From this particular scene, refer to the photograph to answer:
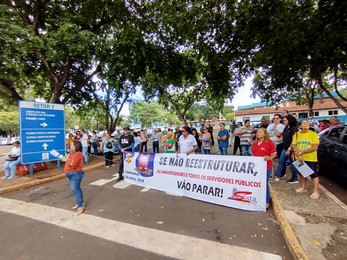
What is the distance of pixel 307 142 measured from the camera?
14.5ft

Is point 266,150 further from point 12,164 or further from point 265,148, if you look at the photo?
point 12,164

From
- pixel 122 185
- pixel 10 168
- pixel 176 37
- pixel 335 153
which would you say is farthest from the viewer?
pixel 176 37

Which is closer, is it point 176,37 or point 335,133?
point 335,133

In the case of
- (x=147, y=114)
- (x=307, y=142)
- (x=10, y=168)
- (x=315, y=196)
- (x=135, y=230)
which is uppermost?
(x=147, y=114)

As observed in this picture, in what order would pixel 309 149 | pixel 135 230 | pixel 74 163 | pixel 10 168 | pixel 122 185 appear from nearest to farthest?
pixel 135 230, pixel 74 163, pixel 309 149, pixel 122 185, pixel 10 168

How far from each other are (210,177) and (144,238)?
6.86ft

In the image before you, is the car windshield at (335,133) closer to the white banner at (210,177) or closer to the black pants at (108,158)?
the white banner at (210,177)

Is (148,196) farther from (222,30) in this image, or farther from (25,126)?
(222,30)

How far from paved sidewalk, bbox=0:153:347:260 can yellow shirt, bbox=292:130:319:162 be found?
863 millimetres

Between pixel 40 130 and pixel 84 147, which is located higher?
pixel 40 130

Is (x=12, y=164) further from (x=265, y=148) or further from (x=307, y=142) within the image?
(x=307, y=142)

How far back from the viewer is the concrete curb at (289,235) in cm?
257

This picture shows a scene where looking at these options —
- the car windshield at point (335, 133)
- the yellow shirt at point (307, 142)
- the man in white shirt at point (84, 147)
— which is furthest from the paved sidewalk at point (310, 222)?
the man in white shirt at point (84, 147)

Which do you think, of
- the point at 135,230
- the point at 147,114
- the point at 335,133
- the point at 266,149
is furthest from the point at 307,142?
the point at 147,114
